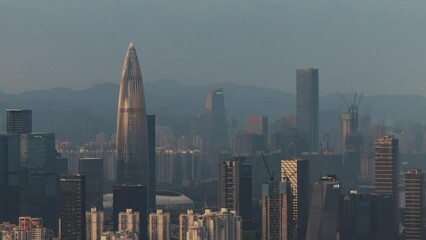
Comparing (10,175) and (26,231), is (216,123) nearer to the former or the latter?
(10,175)

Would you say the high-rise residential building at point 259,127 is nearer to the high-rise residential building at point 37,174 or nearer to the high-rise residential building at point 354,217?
the high-rise residential building at point 354,217

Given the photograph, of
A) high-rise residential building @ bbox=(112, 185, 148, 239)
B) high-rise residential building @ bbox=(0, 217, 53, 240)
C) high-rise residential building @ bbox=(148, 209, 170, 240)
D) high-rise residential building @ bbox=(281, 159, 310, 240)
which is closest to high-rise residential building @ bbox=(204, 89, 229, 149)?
high-rise residential building @ bbox=(281, 159, 310, 240)

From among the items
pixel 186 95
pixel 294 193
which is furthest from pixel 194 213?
pixel 186 95

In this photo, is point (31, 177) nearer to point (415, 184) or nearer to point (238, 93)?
point (238, 93)

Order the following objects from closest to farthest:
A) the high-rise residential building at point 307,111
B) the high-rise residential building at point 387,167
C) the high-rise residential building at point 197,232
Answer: the high-rise residential building at point 197,232, the high-rise residential building at point 387,167, the high-rise residential building at point 307,111

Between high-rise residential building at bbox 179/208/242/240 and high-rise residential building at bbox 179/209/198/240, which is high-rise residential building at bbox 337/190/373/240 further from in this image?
high-rise residential building at bbox 179/209/198/240

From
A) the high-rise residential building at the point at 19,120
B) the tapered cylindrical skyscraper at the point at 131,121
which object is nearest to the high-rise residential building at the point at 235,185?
the tapered cylindrical skyscraper at the point at 131,121

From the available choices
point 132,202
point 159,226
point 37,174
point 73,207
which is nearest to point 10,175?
point 37,174
